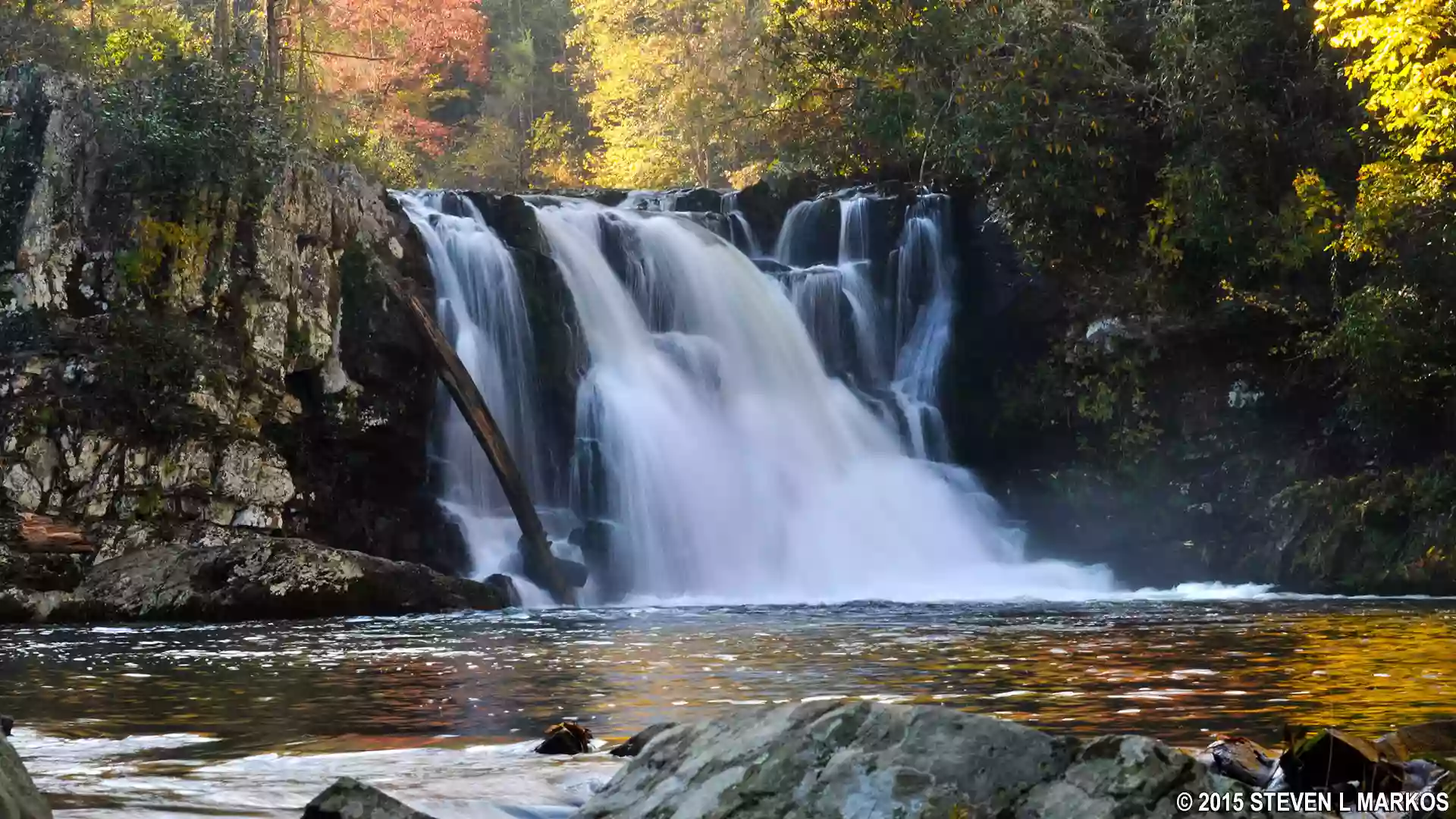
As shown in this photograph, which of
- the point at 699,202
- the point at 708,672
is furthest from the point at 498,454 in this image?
the point at 708,672

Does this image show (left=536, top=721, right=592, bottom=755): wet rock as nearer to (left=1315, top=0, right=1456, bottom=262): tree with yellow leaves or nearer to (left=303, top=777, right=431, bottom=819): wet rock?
(left=303, top=777, right=431, bottom=819): wet rock

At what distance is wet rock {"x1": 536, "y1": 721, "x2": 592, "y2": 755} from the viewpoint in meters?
6.36

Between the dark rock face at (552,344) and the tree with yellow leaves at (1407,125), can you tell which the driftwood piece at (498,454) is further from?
the tree with yellow leaves at (1407,125)

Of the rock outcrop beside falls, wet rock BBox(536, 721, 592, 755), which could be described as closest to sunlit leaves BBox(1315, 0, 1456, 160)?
the rock outcrop beside falls

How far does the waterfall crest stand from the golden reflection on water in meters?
4.78

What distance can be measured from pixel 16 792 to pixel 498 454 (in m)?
14.6

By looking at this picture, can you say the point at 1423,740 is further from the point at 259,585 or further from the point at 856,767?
the point at 259,585

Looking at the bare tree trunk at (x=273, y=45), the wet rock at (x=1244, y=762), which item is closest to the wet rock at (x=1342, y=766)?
the wet rock at (x=1244, y=762)

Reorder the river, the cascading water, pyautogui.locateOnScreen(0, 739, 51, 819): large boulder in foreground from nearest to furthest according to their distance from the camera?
pyautogui.locateOnScreen(0, 739, 51, 819): large boulder in foreground, the river, the cascading water

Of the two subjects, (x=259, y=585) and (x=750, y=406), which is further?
(x=750, y=406)

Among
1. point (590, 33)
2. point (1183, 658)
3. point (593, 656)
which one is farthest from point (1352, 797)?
point (590, 33)

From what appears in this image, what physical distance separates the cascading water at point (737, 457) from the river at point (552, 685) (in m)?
4.64

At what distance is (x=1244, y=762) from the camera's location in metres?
4.98

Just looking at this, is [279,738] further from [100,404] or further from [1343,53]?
[1343,53]
